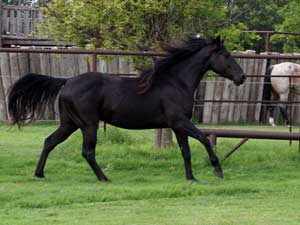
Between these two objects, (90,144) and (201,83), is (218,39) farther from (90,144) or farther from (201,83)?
(201,83)

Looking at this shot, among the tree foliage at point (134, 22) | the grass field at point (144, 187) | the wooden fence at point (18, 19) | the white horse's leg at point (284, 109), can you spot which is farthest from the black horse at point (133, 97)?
the wooden fence at point (18, 19)

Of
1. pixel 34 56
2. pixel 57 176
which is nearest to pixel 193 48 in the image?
pixel 57 176

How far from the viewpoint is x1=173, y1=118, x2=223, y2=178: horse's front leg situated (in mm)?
11047

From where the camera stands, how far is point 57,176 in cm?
1122

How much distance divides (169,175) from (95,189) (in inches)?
74.1

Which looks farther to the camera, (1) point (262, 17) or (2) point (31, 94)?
(1) point (262, 17)

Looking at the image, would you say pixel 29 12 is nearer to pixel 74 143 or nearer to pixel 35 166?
pixel 74 143

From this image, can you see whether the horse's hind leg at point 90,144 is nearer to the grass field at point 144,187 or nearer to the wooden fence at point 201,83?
the grass field at point 144,187

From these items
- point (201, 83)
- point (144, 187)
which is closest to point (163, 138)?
point (144, 187)

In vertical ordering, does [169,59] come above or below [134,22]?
below

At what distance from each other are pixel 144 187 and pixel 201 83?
1092cm

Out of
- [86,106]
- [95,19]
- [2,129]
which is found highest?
[95,19]

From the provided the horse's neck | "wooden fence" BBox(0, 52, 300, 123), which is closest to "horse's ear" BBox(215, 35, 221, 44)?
the horse's neck

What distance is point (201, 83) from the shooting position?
822 inches
